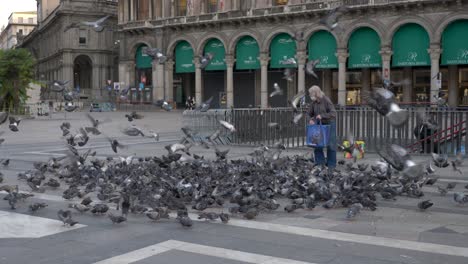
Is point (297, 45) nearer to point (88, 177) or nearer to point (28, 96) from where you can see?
point (28, 96)

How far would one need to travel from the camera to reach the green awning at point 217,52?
179ft

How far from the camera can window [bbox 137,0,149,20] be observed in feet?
202

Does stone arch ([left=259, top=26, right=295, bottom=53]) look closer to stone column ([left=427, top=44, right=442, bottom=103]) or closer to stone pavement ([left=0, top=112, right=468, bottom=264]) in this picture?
stone column ([left=427, top=44, right=442, bottom=103])

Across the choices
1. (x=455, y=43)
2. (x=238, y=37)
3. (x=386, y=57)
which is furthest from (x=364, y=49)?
(x=238, y=37)

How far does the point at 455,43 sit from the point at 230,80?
804 inches

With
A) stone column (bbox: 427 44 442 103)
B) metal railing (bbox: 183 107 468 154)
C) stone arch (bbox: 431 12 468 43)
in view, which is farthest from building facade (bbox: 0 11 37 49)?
metal railing (bbox: 183 107 468 154)

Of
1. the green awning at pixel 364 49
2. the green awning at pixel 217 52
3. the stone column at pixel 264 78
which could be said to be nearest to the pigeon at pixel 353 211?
the green awning at pixel 364 49

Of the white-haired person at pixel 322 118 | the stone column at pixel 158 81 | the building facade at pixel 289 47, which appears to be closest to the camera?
the white-haired person at pixel 322 118

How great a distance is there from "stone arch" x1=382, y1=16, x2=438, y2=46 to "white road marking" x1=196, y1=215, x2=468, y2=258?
37.5 m

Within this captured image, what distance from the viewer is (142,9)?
203ft

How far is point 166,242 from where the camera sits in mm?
6738

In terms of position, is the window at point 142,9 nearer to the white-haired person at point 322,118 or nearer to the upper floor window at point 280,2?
the upper floor window at point 280,2

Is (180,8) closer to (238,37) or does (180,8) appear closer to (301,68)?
(238,37)

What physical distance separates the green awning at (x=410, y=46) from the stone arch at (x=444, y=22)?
38.8 inches
